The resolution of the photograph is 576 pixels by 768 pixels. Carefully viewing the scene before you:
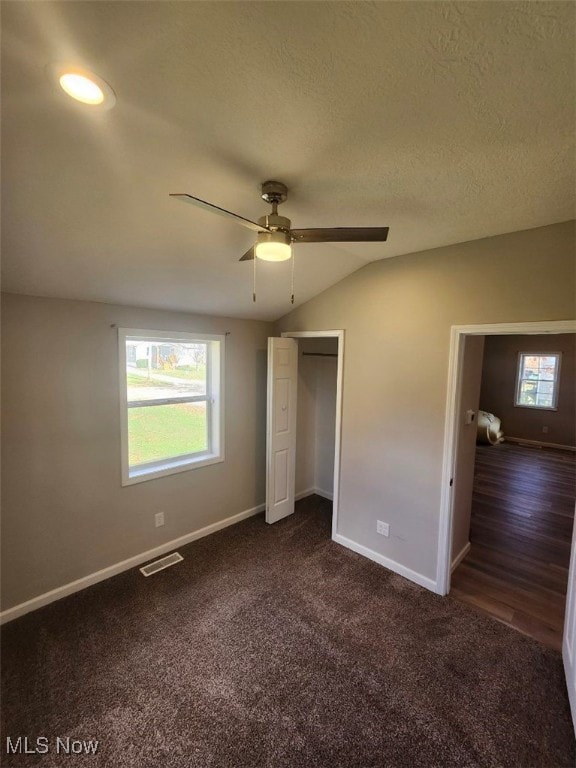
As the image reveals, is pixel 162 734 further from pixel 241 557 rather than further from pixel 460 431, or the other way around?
pixel 460 431

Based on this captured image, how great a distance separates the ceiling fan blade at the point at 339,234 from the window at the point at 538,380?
7.59 metres

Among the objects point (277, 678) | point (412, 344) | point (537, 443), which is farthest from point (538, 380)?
point (277, 678)

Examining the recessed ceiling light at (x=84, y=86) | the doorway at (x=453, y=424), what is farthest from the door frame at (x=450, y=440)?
the recessed ceiling light at (x=84, y=86)

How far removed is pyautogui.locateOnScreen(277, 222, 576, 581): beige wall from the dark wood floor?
0.57 m

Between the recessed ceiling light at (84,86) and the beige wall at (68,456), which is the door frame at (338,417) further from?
the recessed ceiling light at (84,86)

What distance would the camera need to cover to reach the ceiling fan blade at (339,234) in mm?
1477

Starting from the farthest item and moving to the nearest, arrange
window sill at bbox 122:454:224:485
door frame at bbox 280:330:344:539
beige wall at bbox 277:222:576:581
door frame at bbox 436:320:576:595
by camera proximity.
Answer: door frame at bbox 280:330:344:539 < window sill at bbox 122:454:224:485 < door frame at bbox 436:320:576:595 < beige wall at bbox 277:222:576:581

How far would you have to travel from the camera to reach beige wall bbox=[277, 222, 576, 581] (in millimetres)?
2170

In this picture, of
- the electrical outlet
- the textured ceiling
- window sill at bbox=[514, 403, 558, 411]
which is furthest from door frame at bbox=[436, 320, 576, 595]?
window sill at bbox=[514, 403, 558, 411]

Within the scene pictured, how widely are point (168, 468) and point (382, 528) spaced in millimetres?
2073

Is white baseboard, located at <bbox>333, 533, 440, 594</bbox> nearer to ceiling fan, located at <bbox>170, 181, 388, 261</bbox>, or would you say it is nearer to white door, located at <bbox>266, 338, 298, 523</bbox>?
white door, located at <bbox>266, 338, 298, 523</bbox>

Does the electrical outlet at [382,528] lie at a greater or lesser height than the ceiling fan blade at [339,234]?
lesser

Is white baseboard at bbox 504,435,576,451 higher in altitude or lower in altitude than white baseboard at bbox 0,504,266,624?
higher

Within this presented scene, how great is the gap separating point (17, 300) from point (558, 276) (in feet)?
11.6
